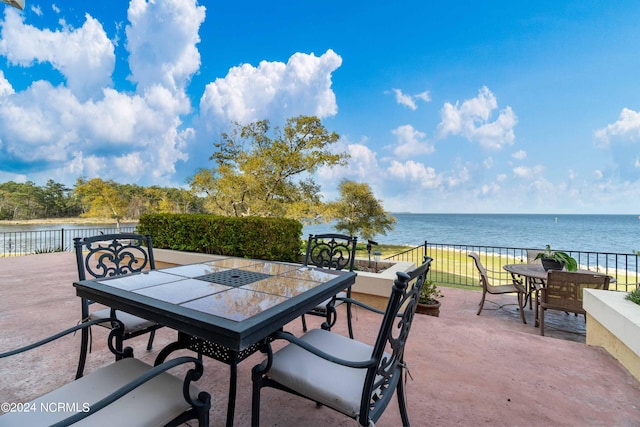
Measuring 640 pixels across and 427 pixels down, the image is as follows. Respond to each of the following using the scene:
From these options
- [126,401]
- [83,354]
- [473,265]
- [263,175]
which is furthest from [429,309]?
[473,265]

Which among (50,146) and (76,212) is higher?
(50,146)

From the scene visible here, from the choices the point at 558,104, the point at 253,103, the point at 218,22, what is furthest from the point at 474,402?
the point at 558,104

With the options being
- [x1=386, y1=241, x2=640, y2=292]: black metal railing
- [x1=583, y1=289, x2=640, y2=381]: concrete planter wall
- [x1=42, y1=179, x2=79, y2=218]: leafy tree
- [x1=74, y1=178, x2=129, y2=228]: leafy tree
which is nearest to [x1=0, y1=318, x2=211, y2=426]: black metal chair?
[x1=386, y1=241, x2=640, y2=292]: black metal railing

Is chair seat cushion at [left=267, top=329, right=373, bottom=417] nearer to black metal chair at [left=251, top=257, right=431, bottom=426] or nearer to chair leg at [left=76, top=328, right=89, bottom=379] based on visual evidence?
black metal chair at [left=251, top=257, right=431, bottom=426]

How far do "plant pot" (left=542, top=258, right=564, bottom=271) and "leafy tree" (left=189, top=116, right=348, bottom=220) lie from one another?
504cm

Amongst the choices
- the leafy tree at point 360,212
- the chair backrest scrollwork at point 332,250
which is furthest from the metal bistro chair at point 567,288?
the leafy tree at point 360,212

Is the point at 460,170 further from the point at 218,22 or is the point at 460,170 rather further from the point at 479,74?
the point at 218,22

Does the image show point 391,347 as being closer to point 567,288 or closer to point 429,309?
point 429,309

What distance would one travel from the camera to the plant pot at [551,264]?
335 cm

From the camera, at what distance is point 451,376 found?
6.10 ft

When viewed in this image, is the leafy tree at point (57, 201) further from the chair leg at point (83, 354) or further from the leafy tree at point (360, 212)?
the chair leg at point (83, 354)

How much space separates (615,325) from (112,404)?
3.21 metres

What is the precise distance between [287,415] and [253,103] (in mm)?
9249

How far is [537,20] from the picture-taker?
9.50 metres
